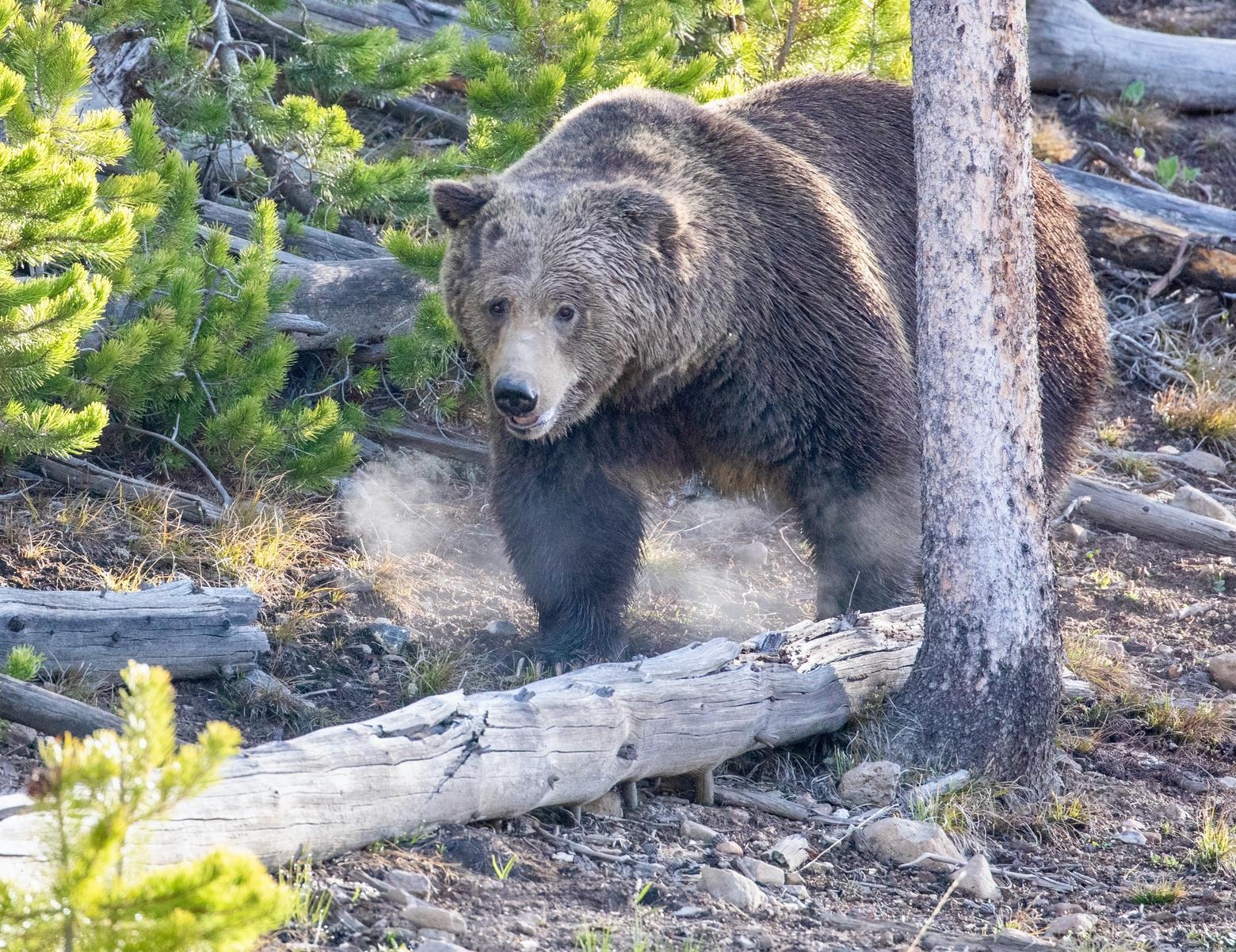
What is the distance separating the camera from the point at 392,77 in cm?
720

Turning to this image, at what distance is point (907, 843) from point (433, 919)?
1626 millimetres

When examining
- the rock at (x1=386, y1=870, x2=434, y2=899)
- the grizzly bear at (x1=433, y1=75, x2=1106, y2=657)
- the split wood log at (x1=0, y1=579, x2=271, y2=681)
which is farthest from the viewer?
the grizzly bear at (x1=433, y1=75, x2=1106, y2=657)

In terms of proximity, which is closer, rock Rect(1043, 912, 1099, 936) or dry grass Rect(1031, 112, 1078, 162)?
rock Rect(1043, 912, 1099, 936)

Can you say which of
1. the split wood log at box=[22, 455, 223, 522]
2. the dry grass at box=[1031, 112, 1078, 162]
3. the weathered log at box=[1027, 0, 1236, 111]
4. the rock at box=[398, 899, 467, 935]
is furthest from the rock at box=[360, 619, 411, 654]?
the weathered log at box=[1027, 0, 1236, 111]

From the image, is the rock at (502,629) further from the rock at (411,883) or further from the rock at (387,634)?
the rock at (411,883)

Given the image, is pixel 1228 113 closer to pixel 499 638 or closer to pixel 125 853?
pixel 499 638

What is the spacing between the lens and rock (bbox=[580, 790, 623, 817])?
410 centimetres

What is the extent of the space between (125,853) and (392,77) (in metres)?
5.72

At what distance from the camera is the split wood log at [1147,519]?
23.7ft

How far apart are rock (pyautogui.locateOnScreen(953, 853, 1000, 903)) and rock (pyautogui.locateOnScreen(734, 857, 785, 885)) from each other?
1.64ft

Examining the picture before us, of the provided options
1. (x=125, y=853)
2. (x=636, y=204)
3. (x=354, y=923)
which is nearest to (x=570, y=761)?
(x=354, y=923)

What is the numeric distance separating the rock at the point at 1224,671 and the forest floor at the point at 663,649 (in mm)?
61

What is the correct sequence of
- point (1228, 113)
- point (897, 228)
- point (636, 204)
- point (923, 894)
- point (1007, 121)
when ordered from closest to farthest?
point (923, 894) < point (1007, 121) < point (636, 204) < point (897, 228) < point (1228, 113)

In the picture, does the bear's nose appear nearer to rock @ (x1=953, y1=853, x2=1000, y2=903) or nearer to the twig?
the twig
